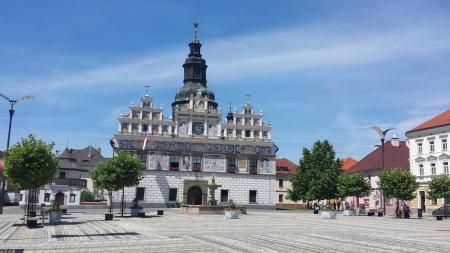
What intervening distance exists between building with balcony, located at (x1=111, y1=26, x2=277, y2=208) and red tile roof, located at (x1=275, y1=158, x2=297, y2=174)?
2495 centimetres

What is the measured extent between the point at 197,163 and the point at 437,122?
2923cm

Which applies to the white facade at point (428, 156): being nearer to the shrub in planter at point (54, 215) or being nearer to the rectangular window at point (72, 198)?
the shrub in planter at point (54, 215)

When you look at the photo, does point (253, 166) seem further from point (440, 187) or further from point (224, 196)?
point (440, 187)

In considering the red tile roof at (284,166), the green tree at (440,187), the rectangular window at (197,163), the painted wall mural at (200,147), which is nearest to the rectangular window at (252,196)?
the painted wall mural at (200,147)

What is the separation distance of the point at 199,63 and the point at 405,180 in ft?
116

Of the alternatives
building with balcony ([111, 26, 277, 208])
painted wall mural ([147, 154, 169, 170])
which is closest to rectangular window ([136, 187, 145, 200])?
building with balcony ([111, 26, 277, 208])

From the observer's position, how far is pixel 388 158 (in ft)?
217

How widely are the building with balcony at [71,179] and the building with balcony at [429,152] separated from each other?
130 feet

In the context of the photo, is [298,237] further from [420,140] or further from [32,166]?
[420,140]

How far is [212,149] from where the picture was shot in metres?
58.9

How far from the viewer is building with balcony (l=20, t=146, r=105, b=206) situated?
61906 mm

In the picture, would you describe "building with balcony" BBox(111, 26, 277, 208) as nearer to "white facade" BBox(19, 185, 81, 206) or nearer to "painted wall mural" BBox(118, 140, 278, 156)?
"painted wall mural" BBox(118, 140, 278, 156)

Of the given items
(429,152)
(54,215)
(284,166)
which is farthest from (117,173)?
(284,166)

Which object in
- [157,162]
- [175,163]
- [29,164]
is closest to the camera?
[29,164]
